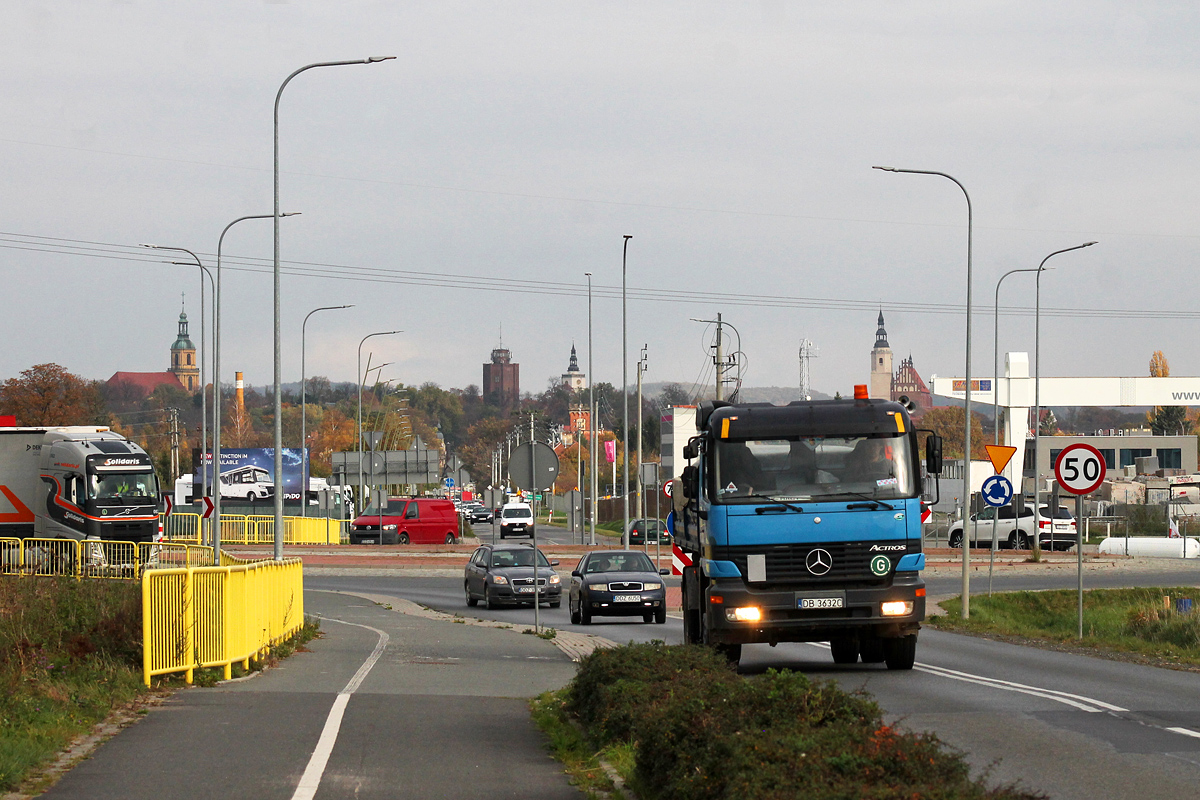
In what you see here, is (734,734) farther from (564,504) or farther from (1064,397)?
(1064,397)

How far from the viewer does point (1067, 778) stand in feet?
27.9

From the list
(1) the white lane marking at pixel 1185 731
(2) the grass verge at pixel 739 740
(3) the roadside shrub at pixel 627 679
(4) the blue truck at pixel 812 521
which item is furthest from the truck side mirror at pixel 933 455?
→ (2) the grass verge at pixel 739 740

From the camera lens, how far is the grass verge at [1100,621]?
19.2 m

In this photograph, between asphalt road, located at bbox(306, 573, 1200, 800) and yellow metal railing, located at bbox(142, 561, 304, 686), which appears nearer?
asphalt road, located at bbox(306, 573, 1200, 800)

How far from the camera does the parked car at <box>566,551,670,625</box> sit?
25.1m

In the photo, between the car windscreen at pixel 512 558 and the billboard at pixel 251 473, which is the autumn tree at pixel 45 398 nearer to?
the billboard at pixel 251 473

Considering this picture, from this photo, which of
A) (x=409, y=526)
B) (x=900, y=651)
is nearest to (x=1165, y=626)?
(x=900, y=651)

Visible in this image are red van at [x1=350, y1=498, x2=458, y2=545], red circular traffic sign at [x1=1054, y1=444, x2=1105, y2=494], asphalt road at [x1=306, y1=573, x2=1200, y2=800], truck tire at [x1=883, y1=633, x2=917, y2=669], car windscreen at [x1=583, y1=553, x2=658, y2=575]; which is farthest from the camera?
red van at [x1=350, y1=498, x2=458, y2=545]

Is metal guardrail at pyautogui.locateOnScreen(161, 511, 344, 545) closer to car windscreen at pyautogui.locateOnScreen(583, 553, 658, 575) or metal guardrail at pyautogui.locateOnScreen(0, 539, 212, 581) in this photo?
metal guardrail at pyautogui.locateOnScreen(0, 539, 212, 581)

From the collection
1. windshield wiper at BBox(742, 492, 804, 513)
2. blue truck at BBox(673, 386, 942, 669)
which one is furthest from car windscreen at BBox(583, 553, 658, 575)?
windshield wiper at BBox(742, 492, 804, 513)

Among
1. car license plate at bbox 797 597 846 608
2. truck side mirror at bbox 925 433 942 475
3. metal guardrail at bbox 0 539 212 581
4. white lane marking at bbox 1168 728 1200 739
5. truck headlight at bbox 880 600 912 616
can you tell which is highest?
truck side mirror at bbox 925 433 942 475

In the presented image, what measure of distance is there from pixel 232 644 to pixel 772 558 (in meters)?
5.55

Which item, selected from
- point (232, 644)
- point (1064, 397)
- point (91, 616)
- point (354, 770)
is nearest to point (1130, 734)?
point (354, 770)

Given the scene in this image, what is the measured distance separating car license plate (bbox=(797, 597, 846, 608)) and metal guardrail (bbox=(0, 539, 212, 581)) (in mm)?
13077
